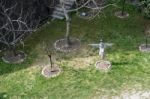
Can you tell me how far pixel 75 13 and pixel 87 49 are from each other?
Answer: 399 centimetres

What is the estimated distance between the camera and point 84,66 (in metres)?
18.9

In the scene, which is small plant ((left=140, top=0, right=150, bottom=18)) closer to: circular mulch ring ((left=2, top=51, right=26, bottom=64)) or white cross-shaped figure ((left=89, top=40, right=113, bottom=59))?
white cross-shaped figure ((left=89, top=40, right=113, bottom=59))

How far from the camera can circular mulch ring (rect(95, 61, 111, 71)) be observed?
18.6 metres

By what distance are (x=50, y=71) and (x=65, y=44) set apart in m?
2.42

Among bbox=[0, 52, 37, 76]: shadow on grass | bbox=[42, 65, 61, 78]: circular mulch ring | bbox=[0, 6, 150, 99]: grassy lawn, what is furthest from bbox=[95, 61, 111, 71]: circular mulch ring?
bbox=[0, 52, 37, 76]: shadow on grass

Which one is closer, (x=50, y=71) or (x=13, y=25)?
(x=50, y=71)

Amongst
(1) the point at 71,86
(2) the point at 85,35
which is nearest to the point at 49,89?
(1) the point at 71,86

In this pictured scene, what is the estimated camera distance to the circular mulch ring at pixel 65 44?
20.3 meters

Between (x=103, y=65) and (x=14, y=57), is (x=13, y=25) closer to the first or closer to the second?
(x=14, y=57)

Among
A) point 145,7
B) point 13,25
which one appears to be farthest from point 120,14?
point 13,25

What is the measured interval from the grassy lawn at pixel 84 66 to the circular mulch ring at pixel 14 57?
282 millimetres

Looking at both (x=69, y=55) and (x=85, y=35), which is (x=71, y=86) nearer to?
(x=69, y=55)

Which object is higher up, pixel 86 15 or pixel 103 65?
pixel 86 15

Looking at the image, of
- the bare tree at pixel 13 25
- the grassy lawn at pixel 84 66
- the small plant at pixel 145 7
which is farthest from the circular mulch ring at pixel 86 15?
the small plant at pixel 145 7
